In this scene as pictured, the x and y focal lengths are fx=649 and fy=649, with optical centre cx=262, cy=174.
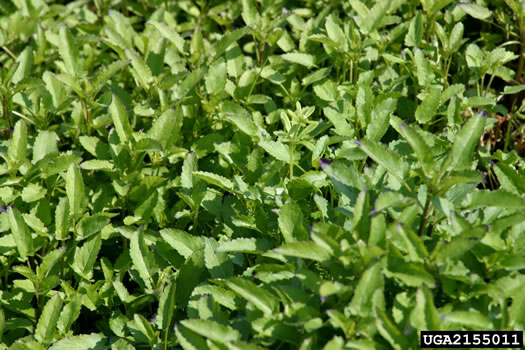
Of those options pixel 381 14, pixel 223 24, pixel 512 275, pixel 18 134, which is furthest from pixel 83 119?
pixel 512 275

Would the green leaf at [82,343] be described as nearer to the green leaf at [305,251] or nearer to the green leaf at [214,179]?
the green leaf at [214,179]

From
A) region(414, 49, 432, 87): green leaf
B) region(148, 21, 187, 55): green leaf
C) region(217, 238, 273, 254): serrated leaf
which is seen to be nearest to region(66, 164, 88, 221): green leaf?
region(217, 238, 273, 254): serrated leaf

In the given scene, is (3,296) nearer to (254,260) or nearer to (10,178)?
(10,178)

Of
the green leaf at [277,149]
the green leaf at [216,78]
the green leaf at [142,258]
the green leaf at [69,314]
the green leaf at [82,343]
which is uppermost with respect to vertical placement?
the green leaf at [216,78]

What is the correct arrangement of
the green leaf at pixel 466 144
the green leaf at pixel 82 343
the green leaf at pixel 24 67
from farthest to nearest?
1. the green leaf at pixel 24 67
2. the green leaf at pixel 82 343
3. the green leaf at pixel 466 144

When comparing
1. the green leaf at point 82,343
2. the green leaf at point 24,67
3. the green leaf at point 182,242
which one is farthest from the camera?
the green leaf at point 24,67

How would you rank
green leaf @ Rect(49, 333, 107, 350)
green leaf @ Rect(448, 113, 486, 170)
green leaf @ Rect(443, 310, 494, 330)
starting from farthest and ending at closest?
green leaf @ Rect(49, 333, 107, 350)
green leaf @ Rect(448, 113, 486, 170)
green leaf @ Rect(443, 310, 494, 330)

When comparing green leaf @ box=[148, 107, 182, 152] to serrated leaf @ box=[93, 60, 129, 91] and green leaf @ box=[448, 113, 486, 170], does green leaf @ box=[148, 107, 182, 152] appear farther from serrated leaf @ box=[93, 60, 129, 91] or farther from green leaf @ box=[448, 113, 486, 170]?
green leaf @ box=[448, 113, 486, 170]

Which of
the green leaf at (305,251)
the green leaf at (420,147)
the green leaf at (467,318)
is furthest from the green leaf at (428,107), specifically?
the green leaf at (467,318)

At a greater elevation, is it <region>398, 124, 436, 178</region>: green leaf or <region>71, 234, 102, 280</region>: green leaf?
<region>398, 124, 436, 178</region>: green leaf
